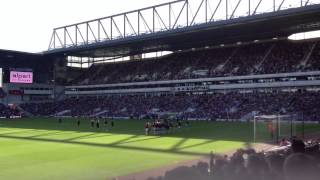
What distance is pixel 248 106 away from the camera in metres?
65.1

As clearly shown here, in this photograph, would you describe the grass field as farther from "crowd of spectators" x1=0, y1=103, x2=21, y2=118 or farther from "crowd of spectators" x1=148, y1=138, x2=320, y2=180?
"crowd of spectators" x1=0, y1=103, x2=21, y2=118

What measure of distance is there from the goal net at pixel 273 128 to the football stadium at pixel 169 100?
118mm

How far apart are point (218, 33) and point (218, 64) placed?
33.9ft

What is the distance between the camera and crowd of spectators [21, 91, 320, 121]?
2400 inches

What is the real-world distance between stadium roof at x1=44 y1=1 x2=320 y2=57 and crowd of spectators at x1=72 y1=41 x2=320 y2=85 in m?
2.12

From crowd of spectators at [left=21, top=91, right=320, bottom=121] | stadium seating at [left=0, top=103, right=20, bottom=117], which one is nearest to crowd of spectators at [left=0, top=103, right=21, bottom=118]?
stadium seating at [left=0, top=103, right=20, bottom=117]

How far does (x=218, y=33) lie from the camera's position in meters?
72.6

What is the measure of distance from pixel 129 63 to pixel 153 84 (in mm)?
14656

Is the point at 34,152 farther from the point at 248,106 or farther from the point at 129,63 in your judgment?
the point at 129,63

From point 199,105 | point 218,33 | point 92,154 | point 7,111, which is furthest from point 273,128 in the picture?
point 7,111

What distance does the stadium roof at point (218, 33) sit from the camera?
60000mm

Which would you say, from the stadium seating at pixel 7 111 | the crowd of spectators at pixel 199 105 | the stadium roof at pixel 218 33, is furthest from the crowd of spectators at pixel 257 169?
the stadium seating at pixel 7 111

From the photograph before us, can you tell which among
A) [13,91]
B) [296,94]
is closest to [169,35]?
[296,94]

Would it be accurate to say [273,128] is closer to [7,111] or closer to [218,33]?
[218,33]
